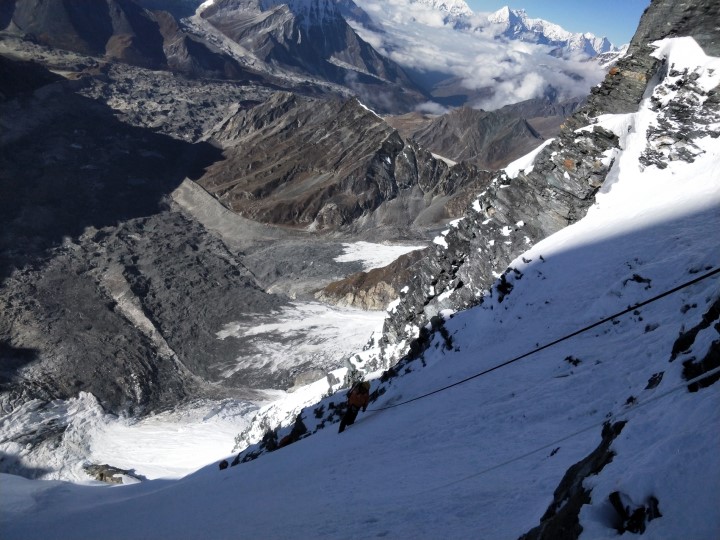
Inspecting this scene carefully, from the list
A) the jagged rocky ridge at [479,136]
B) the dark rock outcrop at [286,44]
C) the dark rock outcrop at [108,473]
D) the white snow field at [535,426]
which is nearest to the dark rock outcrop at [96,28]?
the dark rock outcrop at [286,44]

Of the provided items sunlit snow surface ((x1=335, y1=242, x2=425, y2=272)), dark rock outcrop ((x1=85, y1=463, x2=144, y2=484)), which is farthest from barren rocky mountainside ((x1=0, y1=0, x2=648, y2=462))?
dark rock outcrop ((x1=85, y1=463, x2=144, y2=484))

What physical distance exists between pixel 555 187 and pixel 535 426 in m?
10.3

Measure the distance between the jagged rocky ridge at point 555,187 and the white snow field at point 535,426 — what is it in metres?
0.49

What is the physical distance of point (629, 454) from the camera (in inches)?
169

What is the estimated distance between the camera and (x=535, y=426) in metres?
7.36

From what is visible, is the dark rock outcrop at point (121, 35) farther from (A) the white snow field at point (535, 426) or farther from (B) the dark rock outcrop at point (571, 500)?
(B) the dark rock outcrop at point (571, 500)

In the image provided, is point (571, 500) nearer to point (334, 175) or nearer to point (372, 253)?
point (372, 253)

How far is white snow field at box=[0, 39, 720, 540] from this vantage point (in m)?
4.33

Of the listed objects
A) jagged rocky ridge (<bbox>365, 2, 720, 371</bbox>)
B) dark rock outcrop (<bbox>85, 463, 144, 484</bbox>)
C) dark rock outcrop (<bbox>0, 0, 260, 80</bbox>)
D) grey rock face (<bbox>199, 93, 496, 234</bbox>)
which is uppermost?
dark rock outcrop (<bbox>0, 0, 260, 80</bbox>)

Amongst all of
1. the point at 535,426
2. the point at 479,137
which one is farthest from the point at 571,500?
the point at 479,137

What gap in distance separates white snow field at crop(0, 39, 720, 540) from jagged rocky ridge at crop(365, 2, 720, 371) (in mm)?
491

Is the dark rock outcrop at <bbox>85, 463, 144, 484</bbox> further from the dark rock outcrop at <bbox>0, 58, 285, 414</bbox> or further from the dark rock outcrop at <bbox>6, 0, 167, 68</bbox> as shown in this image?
the dark rock outcrop at <bbox>6, 0, 167, 68</bbox>

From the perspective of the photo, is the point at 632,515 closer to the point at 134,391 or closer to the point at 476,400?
the point at 476,400

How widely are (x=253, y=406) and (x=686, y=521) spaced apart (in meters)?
27.1
